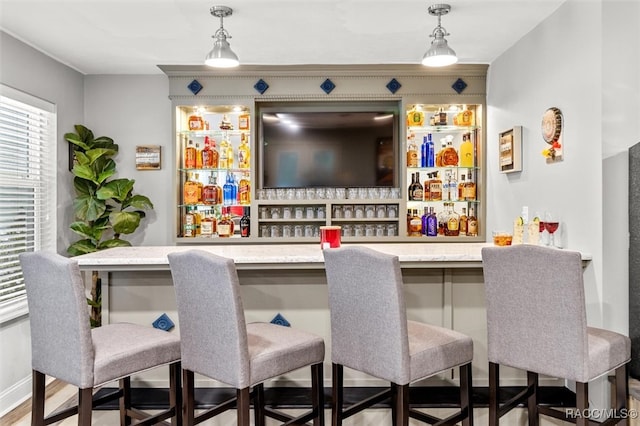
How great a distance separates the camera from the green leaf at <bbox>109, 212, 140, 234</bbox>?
413 cm

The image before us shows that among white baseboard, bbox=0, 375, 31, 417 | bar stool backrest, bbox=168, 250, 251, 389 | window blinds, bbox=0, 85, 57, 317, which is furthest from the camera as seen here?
window blinds, bbox=0, 85, 57, 317

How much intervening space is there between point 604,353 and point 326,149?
2978mm

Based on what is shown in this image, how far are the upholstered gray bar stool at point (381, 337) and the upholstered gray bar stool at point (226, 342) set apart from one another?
6.3 inches

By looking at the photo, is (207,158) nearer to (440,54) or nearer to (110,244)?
(110,244)

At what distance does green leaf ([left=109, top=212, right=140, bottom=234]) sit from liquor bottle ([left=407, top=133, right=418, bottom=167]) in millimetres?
2440

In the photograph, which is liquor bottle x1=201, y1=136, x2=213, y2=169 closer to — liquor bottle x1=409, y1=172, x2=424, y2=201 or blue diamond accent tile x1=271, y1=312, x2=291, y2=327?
liquor bottle x1=409, y1=172, x2=424, y2=201

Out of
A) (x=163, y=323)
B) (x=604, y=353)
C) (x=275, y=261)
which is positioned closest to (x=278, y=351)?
(x=275, y=261)

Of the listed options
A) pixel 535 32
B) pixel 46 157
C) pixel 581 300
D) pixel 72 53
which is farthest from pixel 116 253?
pixel 535 32

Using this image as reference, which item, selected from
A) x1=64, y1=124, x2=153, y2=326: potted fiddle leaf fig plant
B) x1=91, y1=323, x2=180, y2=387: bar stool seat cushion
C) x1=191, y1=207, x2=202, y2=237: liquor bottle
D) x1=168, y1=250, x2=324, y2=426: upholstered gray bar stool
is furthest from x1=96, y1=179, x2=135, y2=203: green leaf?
x1=168, y1=250, x2=324, y2=426: upholstered gray bar stool

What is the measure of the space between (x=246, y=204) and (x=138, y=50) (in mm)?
1534

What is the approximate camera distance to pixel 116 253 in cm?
273

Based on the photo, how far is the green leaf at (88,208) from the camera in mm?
4055

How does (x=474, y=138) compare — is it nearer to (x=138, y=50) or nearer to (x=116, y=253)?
(x=138, y=50)

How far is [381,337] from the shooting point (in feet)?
6.36
